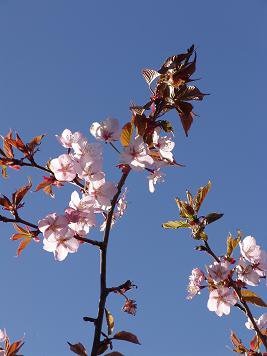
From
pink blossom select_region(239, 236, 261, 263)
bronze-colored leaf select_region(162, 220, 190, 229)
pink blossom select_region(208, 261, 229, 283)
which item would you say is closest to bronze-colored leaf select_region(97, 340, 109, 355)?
pink blossom select_region(208, 261, 229, 283)

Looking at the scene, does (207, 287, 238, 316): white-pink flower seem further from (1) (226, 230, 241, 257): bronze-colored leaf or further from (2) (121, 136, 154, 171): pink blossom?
(2) (121, 136, 154, 171): pink blossom

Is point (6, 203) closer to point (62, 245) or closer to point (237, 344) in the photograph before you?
point (62, 245)

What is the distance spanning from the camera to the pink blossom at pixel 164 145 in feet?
7.54

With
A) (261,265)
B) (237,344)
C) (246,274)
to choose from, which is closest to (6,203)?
(246,274)

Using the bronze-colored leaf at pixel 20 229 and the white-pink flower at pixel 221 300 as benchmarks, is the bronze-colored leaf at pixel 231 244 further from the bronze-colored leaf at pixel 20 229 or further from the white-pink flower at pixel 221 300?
the bronze-colored leaf at pixel 20 229

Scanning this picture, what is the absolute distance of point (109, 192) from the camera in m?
2.16

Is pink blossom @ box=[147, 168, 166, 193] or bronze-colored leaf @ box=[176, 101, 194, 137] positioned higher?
bronze-colored leaf @ box=[176, 101, 194, 137]

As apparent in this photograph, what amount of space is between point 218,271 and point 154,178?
680mm

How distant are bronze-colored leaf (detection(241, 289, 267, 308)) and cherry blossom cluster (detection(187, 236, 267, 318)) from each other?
0.05 m

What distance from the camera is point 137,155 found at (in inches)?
84.6

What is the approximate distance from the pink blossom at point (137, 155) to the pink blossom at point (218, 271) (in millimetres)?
814

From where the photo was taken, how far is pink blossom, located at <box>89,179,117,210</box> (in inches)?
85.2

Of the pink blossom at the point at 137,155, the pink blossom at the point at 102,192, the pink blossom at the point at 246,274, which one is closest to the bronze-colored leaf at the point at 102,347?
the pink blossom at the point at 102,192

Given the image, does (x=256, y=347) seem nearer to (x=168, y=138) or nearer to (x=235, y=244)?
(x=235, y=244)
